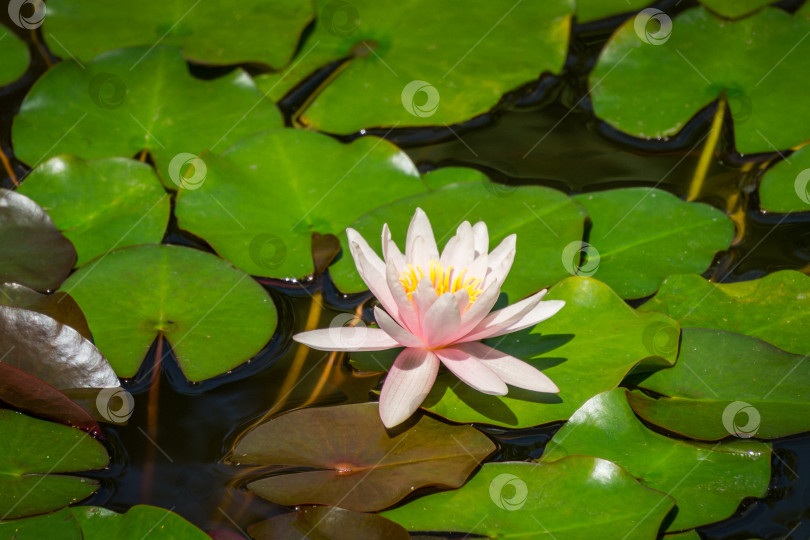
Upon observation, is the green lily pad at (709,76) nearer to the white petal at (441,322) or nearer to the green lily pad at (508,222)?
the green lily pad at (508,222)

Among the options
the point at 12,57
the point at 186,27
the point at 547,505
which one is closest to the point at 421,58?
the point at 186,27

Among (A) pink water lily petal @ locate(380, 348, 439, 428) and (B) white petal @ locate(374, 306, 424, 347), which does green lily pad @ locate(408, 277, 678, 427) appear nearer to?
(A) pink water lily petal @ locate(380, 348, 439, 428)

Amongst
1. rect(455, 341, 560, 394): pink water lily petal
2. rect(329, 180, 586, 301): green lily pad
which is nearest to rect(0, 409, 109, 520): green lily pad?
rect(329, 180, 586, 301): green lily pad

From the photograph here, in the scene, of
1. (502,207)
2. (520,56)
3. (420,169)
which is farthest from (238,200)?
(520,56)

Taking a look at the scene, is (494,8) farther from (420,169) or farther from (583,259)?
(583,259)

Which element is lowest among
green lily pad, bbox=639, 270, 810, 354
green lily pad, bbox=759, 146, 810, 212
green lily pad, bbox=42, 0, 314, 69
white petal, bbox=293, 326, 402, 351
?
green lily pad, bbox=639, 270, 810, 354
